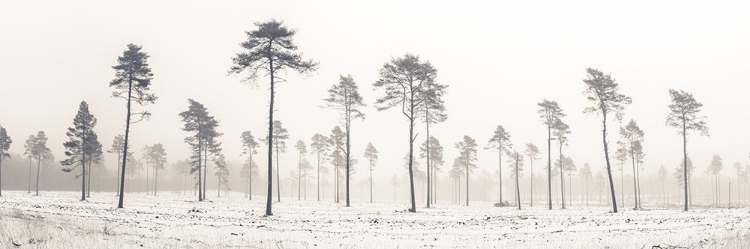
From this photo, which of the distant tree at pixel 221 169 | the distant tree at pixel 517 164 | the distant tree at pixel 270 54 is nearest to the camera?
the distant tree at pixel 270 54

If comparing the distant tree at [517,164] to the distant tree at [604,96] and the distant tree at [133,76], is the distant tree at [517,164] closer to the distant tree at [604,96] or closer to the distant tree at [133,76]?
the distant tree at [604,96]

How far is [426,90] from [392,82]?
3039 millimetres

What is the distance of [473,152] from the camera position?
217 ft

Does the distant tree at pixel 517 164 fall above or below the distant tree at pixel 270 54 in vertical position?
below

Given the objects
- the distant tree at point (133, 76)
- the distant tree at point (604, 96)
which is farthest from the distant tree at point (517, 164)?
the distant tree at point (133, 76)

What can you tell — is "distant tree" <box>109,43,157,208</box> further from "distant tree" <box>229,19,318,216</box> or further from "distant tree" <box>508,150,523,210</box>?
"distant tree" <box>508,150,523,210</box>

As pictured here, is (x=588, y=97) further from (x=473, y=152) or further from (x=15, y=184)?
(x=15, y=184)

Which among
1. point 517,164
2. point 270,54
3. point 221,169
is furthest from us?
point 221,169

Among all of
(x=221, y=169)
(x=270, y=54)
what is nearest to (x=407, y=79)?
(x=270, y=54)

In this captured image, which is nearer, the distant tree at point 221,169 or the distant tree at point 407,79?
the distant tree at point 407,79

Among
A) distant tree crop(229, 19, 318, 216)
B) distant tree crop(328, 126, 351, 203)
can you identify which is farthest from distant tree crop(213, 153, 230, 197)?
distant tree crop(229, 19, 318, 216)

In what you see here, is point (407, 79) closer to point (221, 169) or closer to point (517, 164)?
point (517, 164)

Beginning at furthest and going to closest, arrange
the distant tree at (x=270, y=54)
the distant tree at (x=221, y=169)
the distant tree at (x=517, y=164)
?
the distant tree at (x=221, y=169) → the distant tree at (x=517, y=164) → the distant tree at (x=270, y=54)

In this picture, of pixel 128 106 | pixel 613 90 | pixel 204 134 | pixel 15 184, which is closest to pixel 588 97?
pixel 613 90
